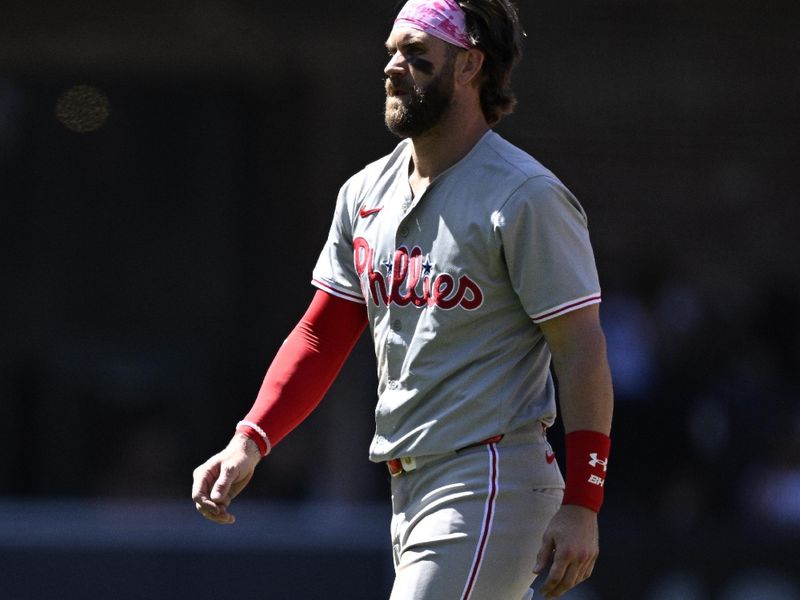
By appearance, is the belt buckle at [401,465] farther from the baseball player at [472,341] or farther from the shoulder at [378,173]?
the shoulder at [378,173]

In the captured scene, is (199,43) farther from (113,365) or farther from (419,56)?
(419,56)

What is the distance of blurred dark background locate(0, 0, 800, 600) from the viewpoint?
31.0 feet

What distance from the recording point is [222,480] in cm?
324

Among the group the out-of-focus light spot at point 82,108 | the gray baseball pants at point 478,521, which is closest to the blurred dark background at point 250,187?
the out-of-focus light spot at point 82,108

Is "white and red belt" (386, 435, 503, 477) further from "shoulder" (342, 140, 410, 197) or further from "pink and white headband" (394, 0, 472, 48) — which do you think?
"pink and white headband" (394, 0, 472, 48)

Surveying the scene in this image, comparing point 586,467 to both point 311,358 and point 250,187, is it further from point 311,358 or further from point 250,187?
point 250,187

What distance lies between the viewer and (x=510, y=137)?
378 inches

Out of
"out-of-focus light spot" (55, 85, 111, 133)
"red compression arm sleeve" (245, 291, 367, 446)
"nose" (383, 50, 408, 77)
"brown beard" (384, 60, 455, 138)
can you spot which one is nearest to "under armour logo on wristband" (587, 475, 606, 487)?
"red compression arm sleeve" (245, 291, 367, 446)

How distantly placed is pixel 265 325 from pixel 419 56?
6647 mm

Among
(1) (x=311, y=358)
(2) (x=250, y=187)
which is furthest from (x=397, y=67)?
(2) (x=250, y=187)

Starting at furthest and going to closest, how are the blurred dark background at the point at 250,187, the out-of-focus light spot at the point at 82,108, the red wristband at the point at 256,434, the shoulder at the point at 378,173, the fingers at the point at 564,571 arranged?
the out-of-focus light spot at the point at 82,108, the blurred dark background at the point at 250,187, the shoulder at the point at 378,173, the red wristband at the point at 256,434, the fingers at the point at 564,571

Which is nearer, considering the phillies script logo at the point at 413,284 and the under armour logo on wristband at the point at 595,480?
the under armour logo on wristband at the point at 595,480

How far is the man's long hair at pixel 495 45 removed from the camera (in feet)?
10.9

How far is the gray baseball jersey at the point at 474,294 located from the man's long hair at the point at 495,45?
9 centimetres
